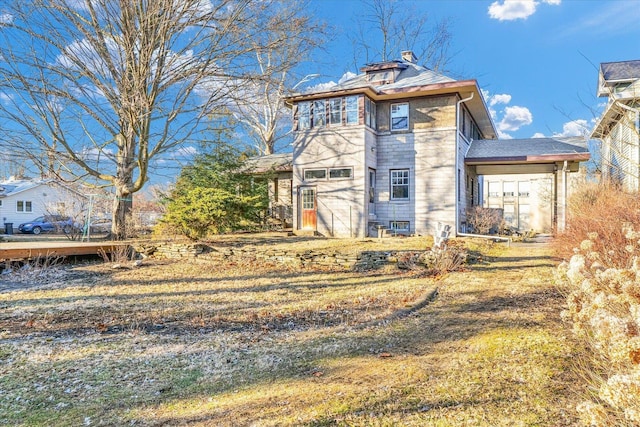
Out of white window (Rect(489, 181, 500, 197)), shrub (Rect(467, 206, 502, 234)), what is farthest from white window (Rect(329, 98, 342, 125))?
white window (Rect(489, 181, 500, 197))

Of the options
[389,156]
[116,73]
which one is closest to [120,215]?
[116,73]

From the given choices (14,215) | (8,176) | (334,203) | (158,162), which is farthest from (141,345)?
(8,176)

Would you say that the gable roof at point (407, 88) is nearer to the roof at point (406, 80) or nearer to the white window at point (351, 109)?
the roof at point (406, 80)

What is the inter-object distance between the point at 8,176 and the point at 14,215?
11551 mm

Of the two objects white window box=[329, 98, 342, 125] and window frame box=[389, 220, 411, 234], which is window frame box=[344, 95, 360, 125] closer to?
white window box=[329, 98, 342, 125]

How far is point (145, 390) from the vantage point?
3432mm

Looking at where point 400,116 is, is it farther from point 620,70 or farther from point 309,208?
point 620,70

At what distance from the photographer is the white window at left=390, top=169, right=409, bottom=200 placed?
1531 centimetres

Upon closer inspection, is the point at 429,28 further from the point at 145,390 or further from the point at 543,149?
the point at 145,390

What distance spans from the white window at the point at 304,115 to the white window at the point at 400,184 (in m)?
3.92

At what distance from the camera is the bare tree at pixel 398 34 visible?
2589cm

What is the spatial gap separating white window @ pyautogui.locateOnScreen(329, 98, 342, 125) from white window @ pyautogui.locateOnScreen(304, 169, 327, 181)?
6.33ft

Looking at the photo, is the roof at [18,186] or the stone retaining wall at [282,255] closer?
the stone retaining wall at [282,255]

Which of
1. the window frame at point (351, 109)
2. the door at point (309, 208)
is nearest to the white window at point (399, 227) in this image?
the door at point (309, 208)
